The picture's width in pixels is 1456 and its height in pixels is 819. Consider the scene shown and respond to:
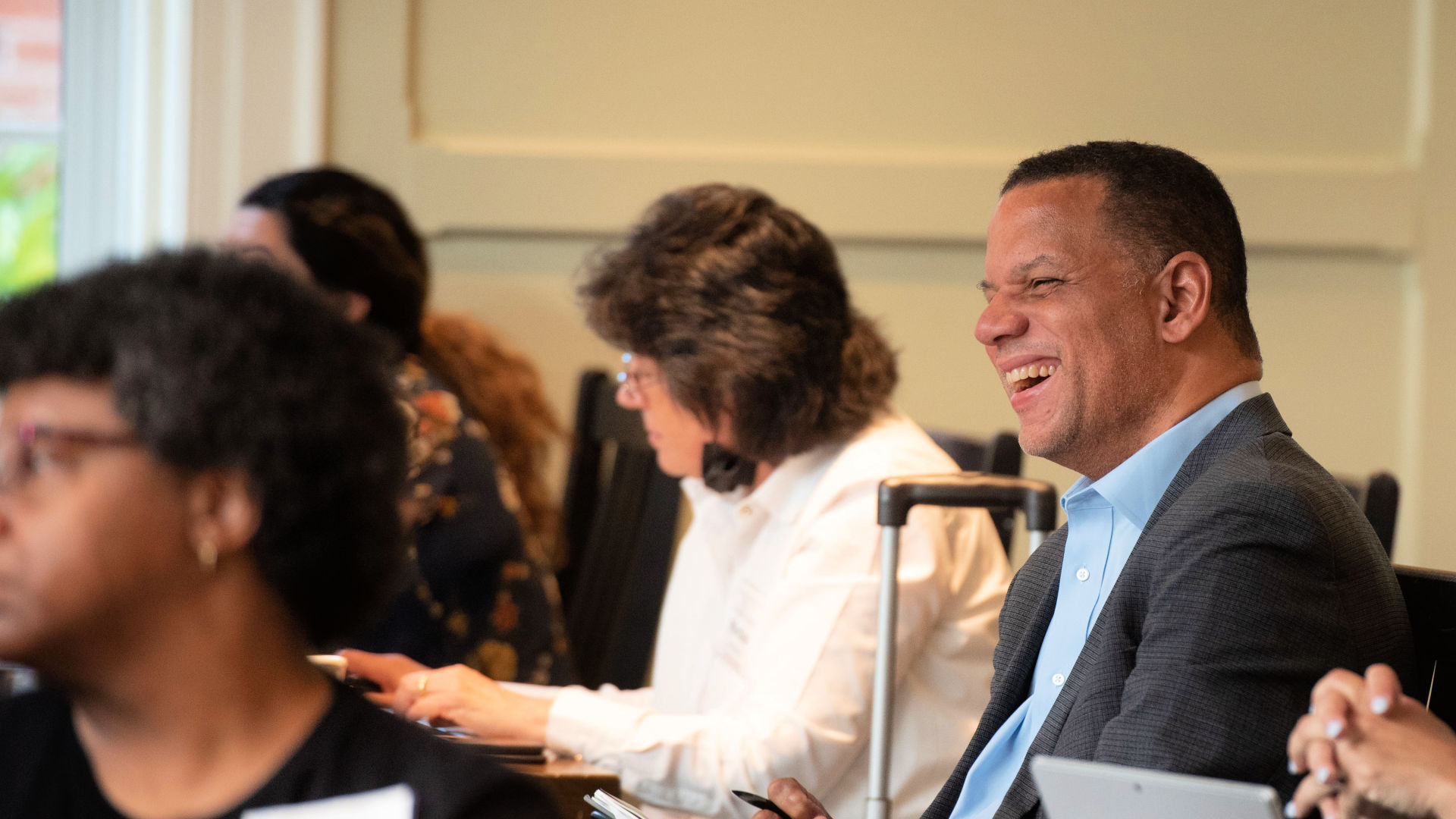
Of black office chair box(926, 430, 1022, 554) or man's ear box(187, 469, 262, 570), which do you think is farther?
black office chair box(926, 430, 1022, 554)

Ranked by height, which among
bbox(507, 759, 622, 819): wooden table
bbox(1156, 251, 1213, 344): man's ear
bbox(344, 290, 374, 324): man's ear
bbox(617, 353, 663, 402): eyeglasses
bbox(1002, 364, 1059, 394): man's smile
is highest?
bbox(1156, 251, 1213, 344): man's ear

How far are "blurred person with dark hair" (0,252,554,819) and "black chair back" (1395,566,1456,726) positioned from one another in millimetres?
767

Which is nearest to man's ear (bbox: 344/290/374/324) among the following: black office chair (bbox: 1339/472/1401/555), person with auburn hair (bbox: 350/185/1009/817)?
person with auburn hair (bbox: 350/185/1009/817)

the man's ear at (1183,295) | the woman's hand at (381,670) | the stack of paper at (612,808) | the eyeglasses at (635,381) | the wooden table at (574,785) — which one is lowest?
the woman's hand at (381,670)

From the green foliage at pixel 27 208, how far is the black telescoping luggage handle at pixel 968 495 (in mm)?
2115

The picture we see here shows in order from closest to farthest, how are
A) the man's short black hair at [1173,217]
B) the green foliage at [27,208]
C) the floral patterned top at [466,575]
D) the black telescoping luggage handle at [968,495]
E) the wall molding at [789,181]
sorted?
1. the man's short black hair at [1173,217]
2. the black telescoping luggage handle at [968,495]
3. the floral patterned top at [466,575]
4. the wall molding at [789,181]
5. the green foliage at [27,208]

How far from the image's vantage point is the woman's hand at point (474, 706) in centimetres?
169

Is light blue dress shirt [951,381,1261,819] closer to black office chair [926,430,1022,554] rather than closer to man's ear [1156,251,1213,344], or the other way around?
man's ear [1156,251,1213,344]

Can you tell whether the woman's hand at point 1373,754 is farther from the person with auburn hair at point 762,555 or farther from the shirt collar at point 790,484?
the shirt collar at point 790,484

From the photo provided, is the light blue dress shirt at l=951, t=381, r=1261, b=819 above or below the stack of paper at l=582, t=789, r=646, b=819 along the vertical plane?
above

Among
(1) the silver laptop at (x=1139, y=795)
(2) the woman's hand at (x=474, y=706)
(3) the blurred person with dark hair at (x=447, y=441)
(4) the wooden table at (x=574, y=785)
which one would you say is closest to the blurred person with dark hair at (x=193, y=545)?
(1) the silver laptop at (x=1139, y=795)

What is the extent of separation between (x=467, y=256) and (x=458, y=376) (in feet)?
0.86

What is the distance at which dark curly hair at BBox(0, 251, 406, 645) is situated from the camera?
0.72m

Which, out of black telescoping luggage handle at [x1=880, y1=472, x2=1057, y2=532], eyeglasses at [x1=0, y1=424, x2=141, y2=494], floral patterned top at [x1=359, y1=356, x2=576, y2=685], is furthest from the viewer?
floral patterned top at [x1=359, y1=356, x2=576, y2=685]
